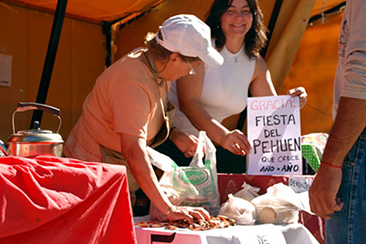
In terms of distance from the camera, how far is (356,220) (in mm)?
1271

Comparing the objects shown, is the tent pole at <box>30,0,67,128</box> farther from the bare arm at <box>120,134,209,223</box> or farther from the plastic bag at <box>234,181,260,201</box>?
the plastic bag at <box>234,181,260,201</box>

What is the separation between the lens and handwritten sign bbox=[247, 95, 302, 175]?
2.40 m

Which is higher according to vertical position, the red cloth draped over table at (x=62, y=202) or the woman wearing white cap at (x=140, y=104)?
the woman wearing white cap at (x=140, y=104)

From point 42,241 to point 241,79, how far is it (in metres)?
1.93

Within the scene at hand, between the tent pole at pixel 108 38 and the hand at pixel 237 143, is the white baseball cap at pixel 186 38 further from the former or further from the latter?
the tent pole at pixel 108 38

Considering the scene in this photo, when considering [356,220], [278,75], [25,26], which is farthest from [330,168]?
[25,26]

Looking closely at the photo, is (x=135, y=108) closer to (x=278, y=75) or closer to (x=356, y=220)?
(x=356, y=220)

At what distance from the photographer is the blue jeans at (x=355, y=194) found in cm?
127

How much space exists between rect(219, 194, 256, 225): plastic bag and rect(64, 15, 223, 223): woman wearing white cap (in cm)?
17

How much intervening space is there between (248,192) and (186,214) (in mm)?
510

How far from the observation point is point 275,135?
2.43m

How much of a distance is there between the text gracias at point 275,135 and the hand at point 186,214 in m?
0.68

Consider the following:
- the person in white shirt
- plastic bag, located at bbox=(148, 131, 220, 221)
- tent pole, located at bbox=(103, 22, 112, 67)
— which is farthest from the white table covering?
tent pole, located at bbox=(103, 22, 112, 67)

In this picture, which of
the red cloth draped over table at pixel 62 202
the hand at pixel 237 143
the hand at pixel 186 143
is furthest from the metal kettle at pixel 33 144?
the hand at pixel 237 143
